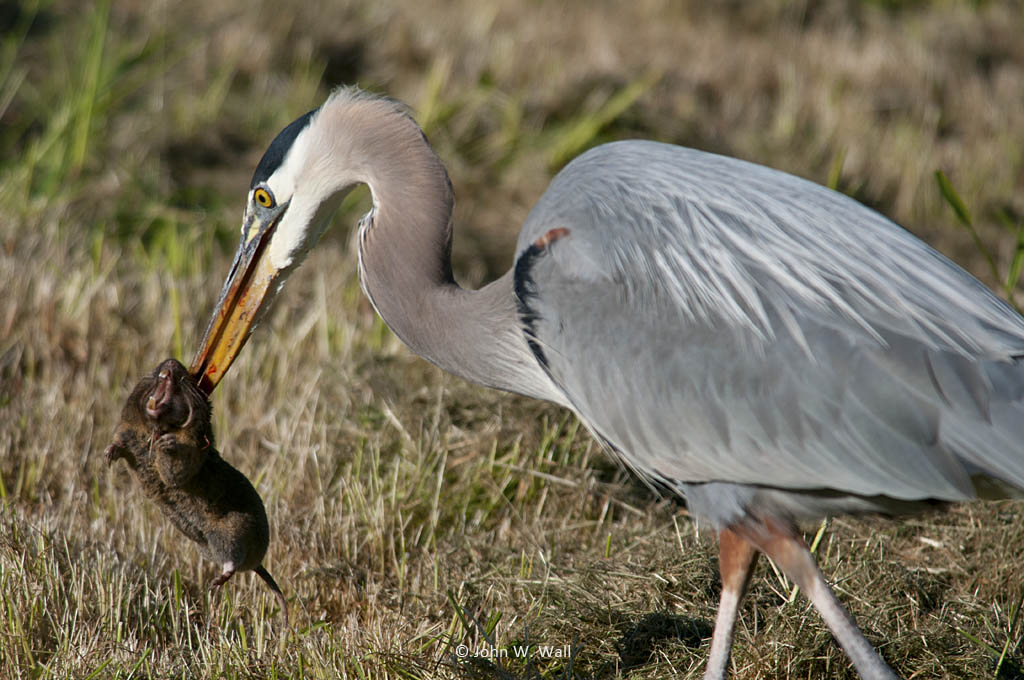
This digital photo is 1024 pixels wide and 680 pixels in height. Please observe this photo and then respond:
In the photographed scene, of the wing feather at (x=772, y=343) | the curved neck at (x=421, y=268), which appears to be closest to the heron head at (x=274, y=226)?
the curved neck at (x=421, y=268)

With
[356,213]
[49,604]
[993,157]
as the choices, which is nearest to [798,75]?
[993,157]

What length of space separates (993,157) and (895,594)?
4408mm

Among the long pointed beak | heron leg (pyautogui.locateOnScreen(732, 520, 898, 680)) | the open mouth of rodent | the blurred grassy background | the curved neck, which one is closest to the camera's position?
heron leg (pyautogui.locateOnScreen(732, 520, 898, 680))

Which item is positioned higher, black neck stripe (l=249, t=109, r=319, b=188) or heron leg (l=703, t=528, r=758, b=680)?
black neck stripe (l=249, t=109, r=319, b=188)

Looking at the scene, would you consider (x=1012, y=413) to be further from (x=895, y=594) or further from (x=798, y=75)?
(x=798, y=75)

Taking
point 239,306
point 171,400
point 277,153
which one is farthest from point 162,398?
point 277,153

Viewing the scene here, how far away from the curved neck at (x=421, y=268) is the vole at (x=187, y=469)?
621 millimetres

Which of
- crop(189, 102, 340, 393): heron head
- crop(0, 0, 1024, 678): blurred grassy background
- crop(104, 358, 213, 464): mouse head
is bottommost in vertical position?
crop(0, 0, 1024, 678): blurred grassy background

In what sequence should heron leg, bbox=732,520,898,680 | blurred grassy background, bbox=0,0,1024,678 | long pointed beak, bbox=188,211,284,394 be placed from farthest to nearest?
long pointed beak, bbox=188,211,284,394, blurred grassy background, bbox=0,0,1024,678, heron leg, bbox=732,520,898,680

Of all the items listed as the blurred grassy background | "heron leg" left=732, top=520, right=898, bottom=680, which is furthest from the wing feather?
the blurred grassy background

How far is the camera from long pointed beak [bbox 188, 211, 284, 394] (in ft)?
11.1

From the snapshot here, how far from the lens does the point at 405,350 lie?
4.65m

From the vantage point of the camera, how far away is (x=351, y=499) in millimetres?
3689

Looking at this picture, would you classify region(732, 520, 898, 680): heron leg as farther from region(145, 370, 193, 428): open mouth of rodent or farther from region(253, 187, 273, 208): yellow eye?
region(253, 187, 273, 208): yellow eye
